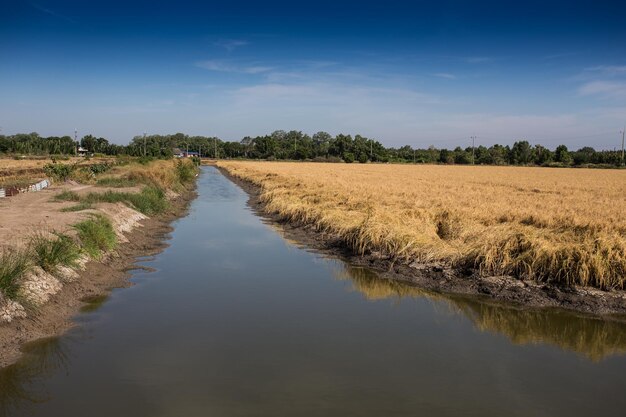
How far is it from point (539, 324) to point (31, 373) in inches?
341

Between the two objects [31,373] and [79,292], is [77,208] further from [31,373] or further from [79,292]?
[31,373]

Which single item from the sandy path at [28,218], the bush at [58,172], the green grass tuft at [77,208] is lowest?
the sandy path at [28,218]

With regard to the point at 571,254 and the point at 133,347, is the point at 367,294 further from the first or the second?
the point at 133,347

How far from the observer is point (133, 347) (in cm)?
762

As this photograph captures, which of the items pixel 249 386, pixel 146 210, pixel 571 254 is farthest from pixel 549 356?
pixel 146 210

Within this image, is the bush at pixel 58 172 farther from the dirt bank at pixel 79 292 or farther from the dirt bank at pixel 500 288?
the dirt bank at pixel 500 288

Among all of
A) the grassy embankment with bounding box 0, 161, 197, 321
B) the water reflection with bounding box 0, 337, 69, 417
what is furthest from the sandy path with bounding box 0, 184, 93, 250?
the water reflection with bounding box 0, 337, 69, 417

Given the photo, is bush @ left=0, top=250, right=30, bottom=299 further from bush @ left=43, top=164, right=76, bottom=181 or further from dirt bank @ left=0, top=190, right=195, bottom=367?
bush @ left=43, top=164, right=76, bottom=181

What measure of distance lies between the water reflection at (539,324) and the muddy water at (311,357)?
40 mm

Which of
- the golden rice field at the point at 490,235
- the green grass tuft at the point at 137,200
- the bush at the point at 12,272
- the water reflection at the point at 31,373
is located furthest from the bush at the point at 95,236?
the golden rice field at the point at 490,235

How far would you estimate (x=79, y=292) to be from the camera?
32.7 ft

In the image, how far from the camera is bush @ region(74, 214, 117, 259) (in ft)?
40.0

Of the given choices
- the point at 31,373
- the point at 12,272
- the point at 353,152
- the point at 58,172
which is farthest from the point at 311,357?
the point at 353,152

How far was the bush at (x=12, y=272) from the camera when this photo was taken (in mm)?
7781
